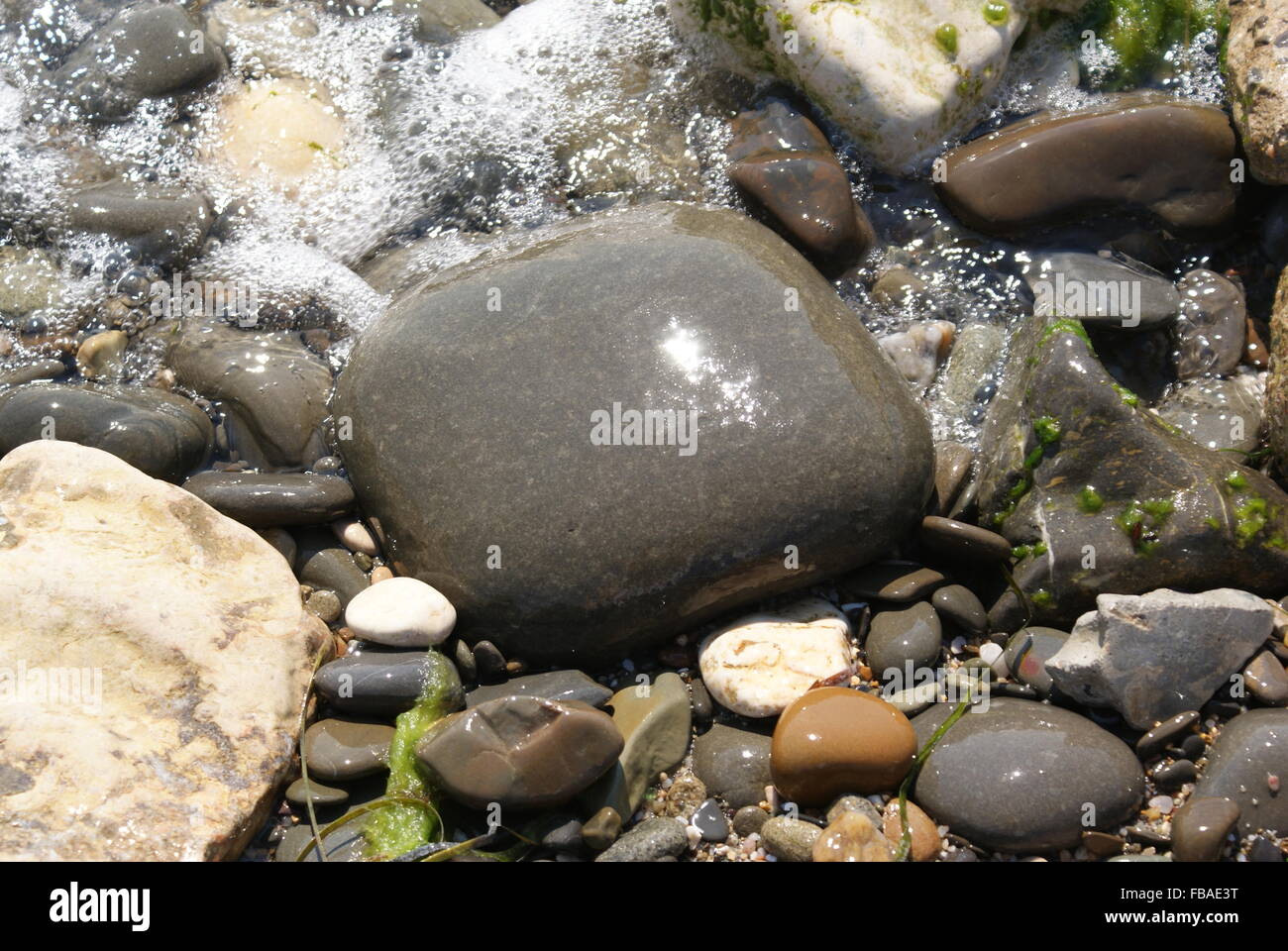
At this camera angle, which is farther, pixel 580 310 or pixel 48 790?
pixel 580 310

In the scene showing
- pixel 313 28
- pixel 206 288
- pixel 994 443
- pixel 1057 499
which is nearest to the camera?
pixel 1057 499

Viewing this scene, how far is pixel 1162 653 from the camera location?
3.57 meters

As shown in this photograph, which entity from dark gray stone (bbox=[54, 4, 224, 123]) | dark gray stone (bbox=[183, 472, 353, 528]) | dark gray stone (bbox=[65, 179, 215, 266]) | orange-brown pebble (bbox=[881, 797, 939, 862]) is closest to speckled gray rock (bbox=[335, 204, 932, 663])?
dark gray stone (bbox=[183, 472, 353, 528])

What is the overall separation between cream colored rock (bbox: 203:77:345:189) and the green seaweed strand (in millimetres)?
4241

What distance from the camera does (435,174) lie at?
548 cm

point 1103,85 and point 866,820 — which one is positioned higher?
point 1103,85

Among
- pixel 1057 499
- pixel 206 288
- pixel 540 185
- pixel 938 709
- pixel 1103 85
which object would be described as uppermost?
pixel 1103 85

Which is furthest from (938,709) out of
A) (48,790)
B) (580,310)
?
(48,790)

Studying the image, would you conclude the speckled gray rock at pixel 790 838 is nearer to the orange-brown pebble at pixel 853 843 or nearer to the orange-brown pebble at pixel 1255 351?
the orange-brown pebble at pixel 853 843

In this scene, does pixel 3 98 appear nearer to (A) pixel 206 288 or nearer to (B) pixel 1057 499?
(A) pixel 206 288

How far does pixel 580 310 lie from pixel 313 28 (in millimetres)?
3190

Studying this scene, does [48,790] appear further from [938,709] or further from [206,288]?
[938,709]

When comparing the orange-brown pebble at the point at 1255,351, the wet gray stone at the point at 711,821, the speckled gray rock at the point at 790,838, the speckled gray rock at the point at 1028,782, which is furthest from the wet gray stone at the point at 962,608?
the orange-brown pebble at the point at 1255,351

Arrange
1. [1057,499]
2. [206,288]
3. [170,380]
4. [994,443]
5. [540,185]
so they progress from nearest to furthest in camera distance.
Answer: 1. [1057,499]
2. [994,443]
3. [170,380]
4. [206,288]
5. [540,185]
